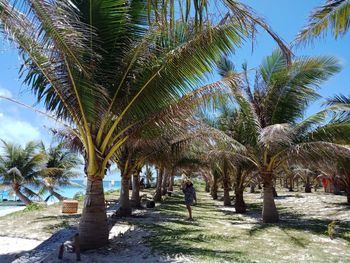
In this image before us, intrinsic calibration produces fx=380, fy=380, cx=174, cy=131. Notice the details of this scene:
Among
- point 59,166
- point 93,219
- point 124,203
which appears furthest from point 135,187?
point 59,166

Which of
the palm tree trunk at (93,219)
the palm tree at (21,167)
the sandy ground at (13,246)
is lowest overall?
the sandy ground at (13,246)

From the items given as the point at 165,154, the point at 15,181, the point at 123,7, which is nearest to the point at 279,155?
the point at 165,154

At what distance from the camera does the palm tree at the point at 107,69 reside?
676 cm

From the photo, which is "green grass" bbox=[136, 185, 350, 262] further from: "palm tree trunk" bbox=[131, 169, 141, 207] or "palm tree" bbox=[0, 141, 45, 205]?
"palm tree" bbox=[0, 141, 45, 205]

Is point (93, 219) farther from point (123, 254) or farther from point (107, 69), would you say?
point (107, 69)

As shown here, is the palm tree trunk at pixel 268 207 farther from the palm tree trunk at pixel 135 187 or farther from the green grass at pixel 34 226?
the green grass at pixel 34 226

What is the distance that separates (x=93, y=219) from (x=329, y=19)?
241 inches

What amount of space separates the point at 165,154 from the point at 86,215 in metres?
7.75

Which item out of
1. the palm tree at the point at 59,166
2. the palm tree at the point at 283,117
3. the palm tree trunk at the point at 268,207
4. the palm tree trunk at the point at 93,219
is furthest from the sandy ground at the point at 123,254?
the palm tree at the point at 59,166

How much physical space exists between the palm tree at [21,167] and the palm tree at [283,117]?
1736 cm

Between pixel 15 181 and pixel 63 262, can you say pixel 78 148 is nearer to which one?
pixel 63 262

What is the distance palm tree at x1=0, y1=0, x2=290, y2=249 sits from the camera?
676 centimetres

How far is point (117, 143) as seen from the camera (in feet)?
27.6

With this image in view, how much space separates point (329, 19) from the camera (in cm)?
711
